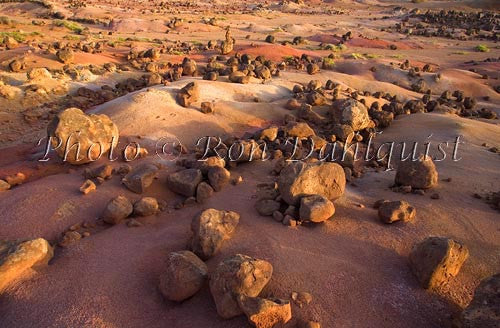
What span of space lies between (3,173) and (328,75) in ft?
32.6

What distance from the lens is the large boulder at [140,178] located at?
5605mm

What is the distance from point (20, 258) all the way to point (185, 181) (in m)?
2.20

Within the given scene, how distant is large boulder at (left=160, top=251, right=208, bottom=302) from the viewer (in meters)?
3.59

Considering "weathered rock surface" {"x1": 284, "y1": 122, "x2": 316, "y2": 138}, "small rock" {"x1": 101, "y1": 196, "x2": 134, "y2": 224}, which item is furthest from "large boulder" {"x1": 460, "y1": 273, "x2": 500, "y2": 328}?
"weathered rock surface" {"x1": 284, "y1": 122, "x2": 316, "y2": 138}

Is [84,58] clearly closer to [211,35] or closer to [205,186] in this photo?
[205,186]

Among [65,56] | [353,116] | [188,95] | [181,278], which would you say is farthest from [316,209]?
[65,56]

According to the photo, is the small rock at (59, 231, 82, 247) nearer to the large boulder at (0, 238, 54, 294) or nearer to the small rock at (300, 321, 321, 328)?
the large boulder at (0, 238, 54, 294)

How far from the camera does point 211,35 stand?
2422 cm

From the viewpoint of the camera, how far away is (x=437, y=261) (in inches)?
141

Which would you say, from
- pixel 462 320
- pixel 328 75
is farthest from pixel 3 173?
pixel 328 75

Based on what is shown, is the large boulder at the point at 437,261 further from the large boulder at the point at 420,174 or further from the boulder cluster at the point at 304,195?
the large boulder at the point at 420,174

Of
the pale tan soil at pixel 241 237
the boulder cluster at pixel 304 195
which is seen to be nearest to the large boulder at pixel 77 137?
the pale tan soil at pixel 241 237

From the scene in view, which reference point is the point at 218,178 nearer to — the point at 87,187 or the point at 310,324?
the point at 87,187

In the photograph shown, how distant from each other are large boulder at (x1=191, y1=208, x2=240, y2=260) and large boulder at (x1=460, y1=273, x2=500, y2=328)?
228cm
